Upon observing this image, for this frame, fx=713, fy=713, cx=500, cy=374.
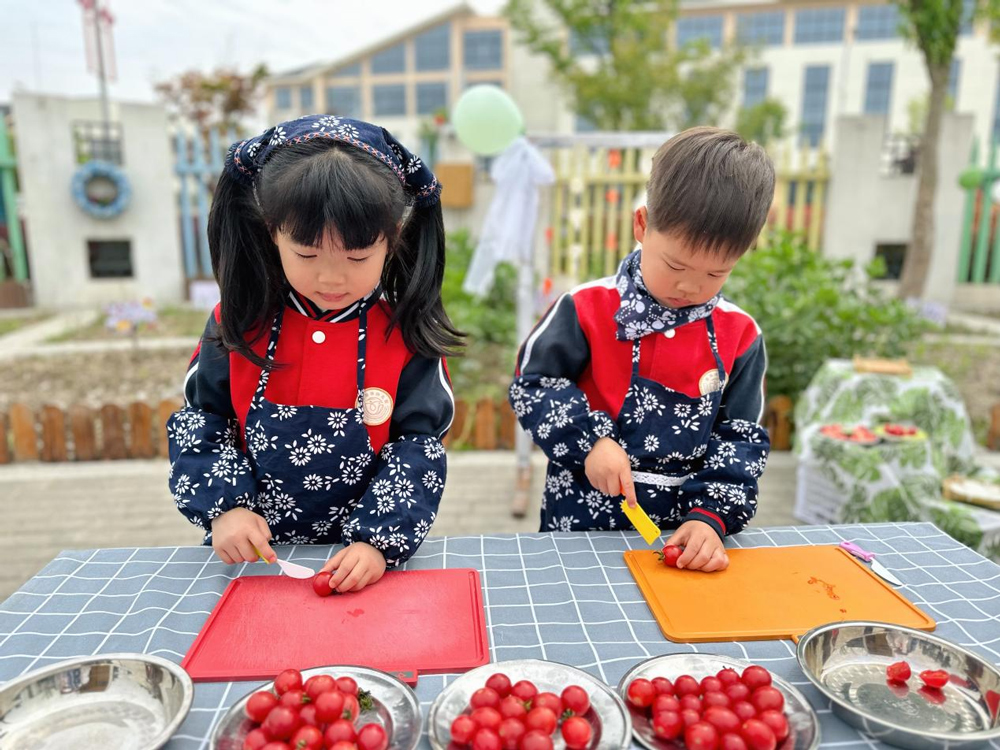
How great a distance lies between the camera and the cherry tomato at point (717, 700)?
0.93 meters

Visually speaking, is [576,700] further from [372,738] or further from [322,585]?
[322,585]

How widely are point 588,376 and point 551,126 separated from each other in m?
32.0

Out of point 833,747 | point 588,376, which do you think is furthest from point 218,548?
point 833,747

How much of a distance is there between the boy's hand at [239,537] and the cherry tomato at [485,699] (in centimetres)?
57

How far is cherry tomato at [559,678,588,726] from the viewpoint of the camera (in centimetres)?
93

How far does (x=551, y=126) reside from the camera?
3172 cm

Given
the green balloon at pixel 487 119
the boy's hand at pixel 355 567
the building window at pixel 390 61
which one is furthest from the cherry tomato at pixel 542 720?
the building window at pixel 390 61

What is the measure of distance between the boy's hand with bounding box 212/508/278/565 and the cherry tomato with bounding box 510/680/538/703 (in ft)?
1.95

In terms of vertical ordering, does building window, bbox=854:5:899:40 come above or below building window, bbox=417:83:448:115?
above

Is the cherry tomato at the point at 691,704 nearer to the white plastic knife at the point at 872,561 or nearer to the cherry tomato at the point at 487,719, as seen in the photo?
the cherry tomato at the point at 487,719

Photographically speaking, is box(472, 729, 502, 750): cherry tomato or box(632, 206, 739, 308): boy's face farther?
box(632, 206, 739, 308): boy's face

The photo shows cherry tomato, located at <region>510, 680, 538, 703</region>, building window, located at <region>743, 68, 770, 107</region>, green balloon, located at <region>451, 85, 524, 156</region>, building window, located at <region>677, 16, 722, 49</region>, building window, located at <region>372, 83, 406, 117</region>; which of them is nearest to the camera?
cherry tomato, located at <region>510, 680, 538, 703</region>

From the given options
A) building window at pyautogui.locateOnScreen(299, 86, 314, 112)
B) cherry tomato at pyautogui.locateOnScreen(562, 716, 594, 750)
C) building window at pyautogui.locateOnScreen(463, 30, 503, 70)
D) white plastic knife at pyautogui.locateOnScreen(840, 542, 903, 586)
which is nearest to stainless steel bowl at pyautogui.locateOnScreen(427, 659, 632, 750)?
cherry tomato at pyautogui.locateOnScreen(562, 716, 594, 750)

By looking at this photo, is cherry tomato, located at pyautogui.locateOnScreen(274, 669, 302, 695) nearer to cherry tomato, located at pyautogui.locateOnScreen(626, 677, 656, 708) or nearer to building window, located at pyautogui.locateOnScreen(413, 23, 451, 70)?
cherry tomato, located at pyautogui.locateOnScreen(626, 677, 656, 708)
